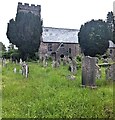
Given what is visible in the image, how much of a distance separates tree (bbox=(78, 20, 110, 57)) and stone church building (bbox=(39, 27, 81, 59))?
893cm

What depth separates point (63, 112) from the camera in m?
8.26

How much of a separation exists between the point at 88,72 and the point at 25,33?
31170 mm

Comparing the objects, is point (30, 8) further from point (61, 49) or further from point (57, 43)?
point (61, 49)

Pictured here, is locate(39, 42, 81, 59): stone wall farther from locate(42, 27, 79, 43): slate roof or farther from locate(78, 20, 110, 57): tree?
locate(78, 20, 110, 57): tree

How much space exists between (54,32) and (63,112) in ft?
155

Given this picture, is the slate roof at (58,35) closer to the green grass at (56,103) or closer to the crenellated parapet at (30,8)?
the crenellated parapet at (30,8)

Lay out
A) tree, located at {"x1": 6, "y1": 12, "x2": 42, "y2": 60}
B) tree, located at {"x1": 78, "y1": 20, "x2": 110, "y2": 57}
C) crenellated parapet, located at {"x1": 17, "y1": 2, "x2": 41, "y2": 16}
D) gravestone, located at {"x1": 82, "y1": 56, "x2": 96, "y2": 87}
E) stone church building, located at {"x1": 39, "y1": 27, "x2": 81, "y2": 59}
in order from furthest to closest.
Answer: crenellated parapet, located at {"x1": 17, "y1": 2, "x2": 41, "y2": 16} → stone church building, located at {"x1": 39, "y1": 27, "x2": 81, "y2": 59} → tree, located at {"x1": 78, "y1": 20, "x2": 110, "y2": 57} → tree, located at {"x1": 6, "y1": 12, "x2": 42, "y2": 60} → gravestone, located at {"x1": 82, "y1": 56, "x2": 96, "y2": 87}

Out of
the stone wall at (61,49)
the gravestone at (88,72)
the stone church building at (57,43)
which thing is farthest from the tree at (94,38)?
the gravestone at (88,72)

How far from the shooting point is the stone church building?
54.5 metres

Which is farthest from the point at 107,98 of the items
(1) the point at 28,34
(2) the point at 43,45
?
(2) the point at 43,45

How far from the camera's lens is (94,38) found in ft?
147

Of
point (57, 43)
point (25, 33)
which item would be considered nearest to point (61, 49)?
point (57, 43)

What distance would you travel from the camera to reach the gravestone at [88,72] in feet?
42.2

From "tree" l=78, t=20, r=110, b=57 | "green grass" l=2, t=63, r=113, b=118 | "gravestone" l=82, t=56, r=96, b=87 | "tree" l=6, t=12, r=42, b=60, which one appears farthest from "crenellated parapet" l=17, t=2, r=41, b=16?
"green grass" l=2, t=63, r=113, b=118
